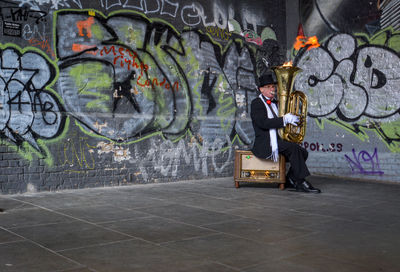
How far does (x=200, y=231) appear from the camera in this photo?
4594 mm

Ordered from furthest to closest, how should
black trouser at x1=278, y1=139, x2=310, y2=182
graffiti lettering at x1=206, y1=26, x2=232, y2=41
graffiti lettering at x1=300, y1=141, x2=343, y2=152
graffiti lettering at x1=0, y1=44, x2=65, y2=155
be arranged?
1. graffiti lettering at x1=300, y1=141, x2=343, y2=152
2. graffiti lettering at x1=206, y1=26, x2=232, y2=41
3. black trouser at x1=278, y1=139, x2=310, y2=182
4. graffiti lettering at x1=0, y1=44, x2=65, y2=155

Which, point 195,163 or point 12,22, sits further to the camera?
point 195,163

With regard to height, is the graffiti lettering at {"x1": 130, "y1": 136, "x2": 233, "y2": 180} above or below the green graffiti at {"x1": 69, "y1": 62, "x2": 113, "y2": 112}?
below

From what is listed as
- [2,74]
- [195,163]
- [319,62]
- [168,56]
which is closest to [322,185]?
[195,163]

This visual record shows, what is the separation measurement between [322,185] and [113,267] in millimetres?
5615

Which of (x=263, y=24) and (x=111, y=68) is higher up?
(x=263, y=24)

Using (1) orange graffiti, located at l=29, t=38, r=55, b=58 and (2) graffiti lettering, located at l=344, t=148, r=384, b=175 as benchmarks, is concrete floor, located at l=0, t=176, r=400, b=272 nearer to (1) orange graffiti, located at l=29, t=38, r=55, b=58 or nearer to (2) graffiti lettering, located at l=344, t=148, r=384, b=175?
(2) graffiti lettering, located at l=344, t=148, r=384, b=175

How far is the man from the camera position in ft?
23.8

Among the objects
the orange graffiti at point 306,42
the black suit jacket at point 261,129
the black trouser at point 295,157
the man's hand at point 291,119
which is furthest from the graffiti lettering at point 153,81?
the man's hand at point 291,119

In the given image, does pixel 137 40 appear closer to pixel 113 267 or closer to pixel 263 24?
pixel 263 24

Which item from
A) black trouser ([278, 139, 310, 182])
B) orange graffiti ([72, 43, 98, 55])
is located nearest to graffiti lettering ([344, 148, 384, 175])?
black trouser ([278, 139, 310, 182])

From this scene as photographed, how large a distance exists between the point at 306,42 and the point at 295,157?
3923mm

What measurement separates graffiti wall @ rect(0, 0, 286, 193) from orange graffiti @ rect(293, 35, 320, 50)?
1.74 feet

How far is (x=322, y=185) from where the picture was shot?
827 cm
